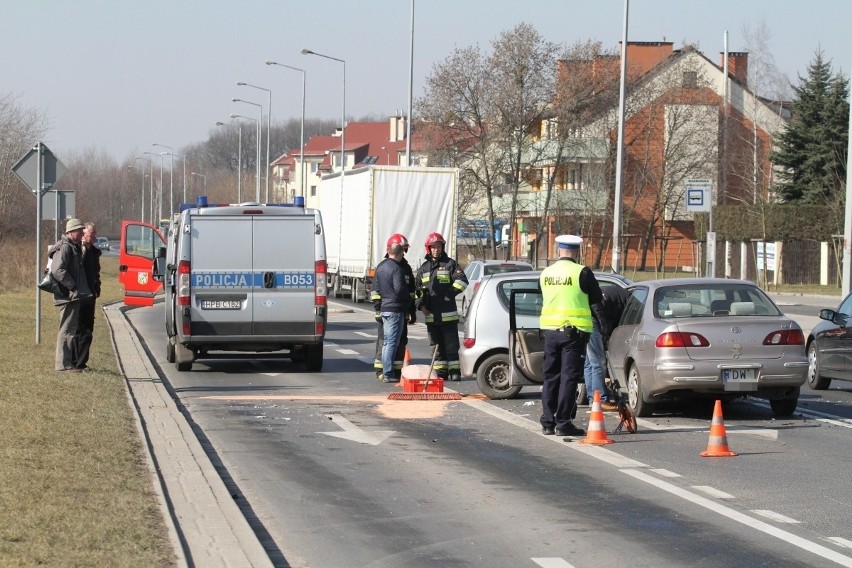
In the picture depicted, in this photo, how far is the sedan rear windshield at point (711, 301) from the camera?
45.0ft

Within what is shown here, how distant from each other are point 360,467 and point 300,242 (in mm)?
8538

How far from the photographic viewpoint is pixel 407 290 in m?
17.8

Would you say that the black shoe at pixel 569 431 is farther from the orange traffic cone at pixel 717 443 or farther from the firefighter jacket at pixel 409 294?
the firefighter jacket at pixel 409 294

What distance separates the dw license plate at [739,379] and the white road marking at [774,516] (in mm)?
4675

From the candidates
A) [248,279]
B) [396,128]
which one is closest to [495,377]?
[248,279]

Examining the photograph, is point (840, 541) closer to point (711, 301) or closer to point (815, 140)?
point (711, 301)

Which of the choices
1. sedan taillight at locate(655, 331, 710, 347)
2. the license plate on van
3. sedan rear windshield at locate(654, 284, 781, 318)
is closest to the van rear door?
the license plate on van

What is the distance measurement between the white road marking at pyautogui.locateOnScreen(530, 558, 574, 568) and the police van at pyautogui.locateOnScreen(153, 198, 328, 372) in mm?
11545

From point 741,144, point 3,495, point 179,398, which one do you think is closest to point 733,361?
point 179,398

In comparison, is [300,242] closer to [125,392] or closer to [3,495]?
Result: [125,392]

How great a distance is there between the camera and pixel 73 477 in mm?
8852

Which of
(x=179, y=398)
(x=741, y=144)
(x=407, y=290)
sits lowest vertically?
(x=179, y=398)

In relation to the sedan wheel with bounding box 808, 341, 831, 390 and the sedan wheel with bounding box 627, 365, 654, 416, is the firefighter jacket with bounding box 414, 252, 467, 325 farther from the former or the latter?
the sedan wheel with bounding box 808, 341, 831, 390

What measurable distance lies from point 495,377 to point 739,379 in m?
3.44
